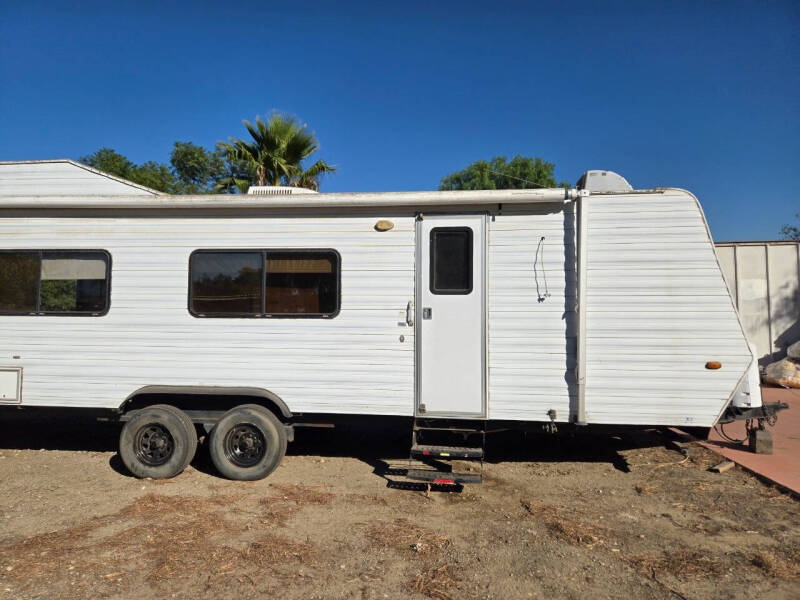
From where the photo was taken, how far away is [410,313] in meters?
5.17

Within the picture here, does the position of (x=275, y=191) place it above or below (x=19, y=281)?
above

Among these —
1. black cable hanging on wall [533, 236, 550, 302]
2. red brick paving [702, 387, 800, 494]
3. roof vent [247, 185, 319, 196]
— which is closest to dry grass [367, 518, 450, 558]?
black cable hanging on wall [533, 236, 550, 302]

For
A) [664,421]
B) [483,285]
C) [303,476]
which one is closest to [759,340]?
[664,421]

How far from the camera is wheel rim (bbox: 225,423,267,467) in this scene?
5.35m

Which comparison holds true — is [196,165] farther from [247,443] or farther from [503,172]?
[247,443]

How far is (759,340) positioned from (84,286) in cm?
1409

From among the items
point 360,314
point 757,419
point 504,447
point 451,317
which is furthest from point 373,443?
point 757,419

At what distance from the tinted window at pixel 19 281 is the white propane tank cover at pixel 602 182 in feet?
A: 19.4

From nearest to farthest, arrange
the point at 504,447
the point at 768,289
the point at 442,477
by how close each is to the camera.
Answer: the point at 442,477
the point at 504,447
the point at 768,289

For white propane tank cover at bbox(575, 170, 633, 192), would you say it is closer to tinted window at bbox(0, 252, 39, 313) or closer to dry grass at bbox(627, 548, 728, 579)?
dry grass at bbox(627, 548, 728, 579)

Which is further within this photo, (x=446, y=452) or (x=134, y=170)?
(x=134, y=170)

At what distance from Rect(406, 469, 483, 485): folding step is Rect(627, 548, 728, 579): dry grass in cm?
153

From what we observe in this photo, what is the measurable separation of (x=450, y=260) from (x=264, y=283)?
76.7 inches

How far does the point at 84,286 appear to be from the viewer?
18.2ft
